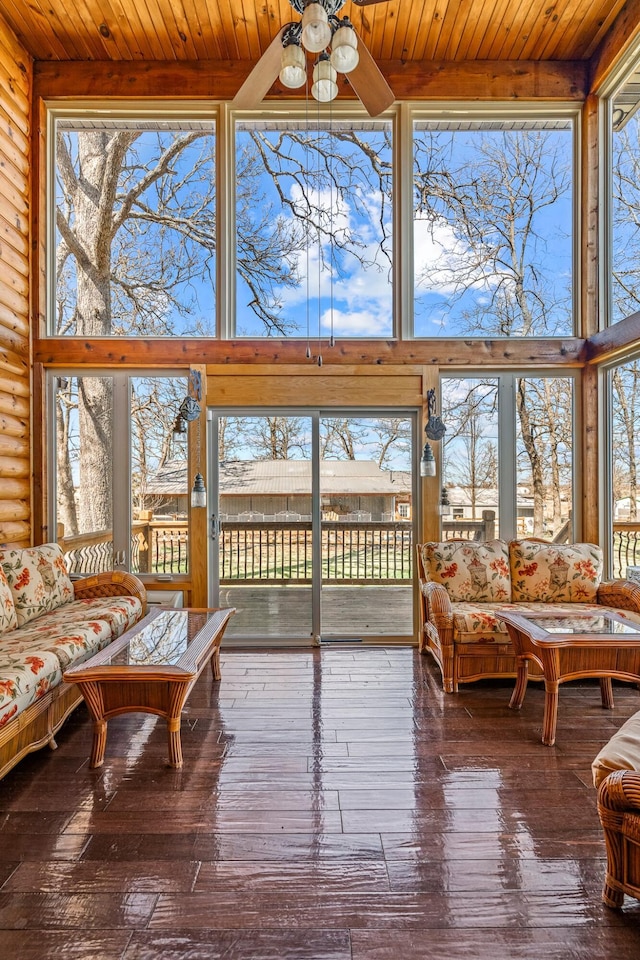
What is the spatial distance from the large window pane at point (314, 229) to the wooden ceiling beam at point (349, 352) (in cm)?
16

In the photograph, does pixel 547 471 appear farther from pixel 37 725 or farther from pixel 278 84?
pixel 37 725

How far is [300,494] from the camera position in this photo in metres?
4.79

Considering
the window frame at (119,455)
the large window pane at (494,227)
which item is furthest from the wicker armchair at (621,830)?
the large window pane at (494,227)

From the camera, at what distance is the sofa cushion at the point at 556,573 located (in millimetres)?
4082

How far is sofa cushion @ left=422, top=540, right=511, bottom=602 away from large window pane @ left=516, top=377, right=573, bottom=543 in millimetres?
753

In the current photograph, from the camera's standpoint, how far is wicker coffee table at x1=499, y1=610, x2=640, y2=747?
287 centimetres

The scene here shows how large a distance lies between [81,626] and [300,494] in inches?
83.6

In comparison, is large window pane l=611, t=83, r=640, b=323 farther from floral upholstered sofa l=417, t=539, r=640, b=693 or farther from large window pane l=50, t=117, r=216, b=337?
large window pane l=50, t=117, r=216, b=337

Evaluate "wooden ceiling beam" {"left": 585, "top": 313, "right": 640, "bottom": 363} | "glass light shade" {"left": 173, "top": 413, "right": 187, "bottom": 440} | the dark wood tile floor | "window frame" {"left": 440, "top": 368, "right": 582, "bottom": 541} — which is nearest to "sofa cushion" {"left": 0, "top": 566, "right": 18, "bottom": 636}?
the dark wood tile floor

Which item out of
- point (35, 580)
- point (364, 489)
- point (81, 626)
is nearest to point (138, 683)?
point (81, 626)

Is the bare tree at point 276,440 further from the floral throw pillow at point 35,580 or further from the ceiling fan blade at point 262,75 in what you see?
the ceiling fan blade at point 262,75

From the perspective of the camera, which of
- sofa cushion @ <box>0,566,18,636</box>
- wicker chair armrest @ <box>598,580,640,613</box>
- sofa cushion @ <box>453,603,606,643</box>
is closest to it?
sofa cushion @ <box>0,566,18,636</box>

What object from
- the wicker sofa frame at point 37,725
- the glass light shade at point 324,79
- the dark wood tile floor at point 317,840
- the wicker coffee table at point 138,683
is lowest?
the dark wood tile floor at point 317,840

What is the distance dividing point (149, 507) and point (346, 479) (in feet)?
5.87
